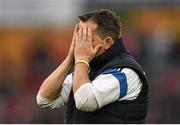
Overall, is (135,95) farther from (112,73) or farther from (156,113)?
(156,113)

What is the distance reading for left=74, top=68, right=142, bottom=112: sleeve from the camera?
775 cm

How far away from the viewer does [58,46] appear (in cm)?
2470

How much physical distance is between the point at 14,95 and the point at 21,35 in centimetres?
725

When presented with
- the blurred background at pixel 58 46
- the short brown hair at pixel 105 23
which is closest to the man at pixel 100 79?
the short brown hair at pixel 105 23

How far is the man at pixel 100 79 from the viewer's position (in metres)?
7.80

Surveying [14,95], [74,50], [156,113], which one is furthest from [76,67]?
[14,95]

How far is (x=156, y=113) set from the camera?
16938mm

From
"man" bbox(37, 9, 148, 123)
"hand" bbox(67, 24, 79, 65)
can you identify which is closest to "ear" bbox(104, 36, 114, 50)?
"man" bbox(37, 9, 148, 123)

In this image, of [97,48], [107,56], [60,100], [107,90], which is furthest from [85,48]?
[60,100]

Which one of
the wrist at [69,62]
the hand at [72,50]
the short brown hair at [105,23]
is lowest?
the wrist at [69,62]

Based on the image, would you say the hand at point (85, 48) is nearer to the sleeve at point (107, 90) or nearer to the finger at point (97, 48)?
the finger at point (97, 48)

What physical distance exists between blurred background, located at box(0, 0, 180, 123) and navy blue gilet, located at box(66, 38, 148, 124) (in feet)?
25.2

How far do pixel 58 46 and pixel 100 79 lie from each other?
55.2 feet

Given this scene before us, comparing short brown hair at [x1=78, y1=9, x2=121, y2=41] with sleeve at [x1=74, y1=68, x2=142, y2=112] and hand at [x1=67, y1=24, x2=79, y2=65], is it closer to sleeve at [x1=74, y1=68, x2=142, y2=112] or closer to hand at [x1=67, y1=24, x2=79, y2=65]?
hand at [x1=67, y1=24, x2=79, y2=65]
